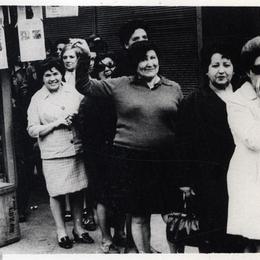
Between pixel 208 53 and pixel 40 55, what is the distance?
5.00ft

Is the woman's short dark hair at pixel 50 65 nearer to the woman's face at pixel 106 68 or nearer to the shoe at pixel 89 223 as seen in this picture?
the woman's face at pixel 106 68

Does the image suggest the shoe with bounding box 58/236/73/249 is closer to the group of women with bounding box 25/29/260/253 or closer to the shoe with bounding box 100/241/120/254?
the shoe with bounding box 100/241/120/254

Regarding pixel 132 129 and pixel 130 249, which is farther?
pixel 130 249

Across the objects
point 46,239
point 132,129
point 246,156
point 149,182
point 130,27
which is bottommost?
point 46,239

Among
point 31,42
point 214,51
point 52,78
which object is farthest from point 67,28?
point 214,51

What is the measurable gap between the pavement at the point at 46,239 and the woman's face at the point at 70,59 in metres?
1.43

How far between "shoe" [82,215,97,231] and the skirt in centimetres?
50

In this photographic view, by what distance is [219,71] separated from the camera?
3.41 m

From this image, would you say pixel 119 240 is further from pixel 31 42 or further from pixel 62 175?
pixel 31 42

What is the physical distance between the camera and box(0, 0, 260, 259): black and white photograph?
3449 mm

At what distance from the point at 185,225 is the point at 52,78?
5.10ft

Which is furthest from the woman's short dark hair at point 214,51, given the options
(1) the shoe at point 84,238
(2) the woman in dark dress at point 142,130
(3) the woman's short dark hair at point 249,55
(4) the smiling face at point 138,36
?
(1) the shoe at point 84,238

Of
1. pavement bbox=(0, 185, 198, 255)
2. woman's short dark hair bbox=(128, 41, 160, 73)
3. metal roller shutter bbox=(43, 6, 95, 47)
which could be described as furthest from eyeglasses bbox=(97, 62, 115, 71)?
pavement bbox=(0, 185, 198, 255)
